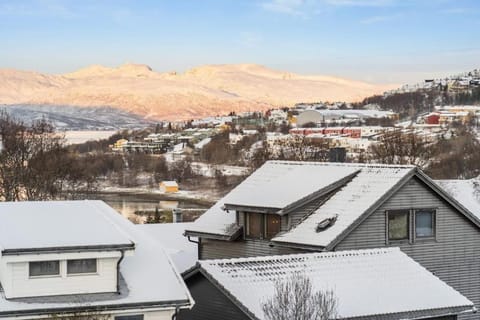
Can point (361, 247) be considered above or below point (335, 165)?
below

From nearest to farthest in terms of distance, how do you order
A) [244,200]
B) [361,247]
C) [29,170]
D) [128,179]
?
[361,247] < [244,200] < [29,170] < [128,179]

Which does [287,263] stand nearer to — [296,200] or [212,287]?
[212,287]

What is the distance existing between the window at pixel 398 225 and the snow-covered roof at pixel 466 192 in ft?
18.5

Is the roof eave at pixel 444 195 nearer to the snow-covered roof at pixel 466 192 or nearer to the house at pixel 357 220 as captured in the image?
the house at pixel 357 220

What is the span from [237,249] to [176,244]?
4.94 metres

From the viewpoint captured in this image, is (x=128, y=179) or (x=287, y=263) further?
(x=128, y=179)

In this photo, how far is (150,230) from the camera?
111 ft

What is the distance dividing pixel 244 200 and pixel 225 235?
1.20 meters

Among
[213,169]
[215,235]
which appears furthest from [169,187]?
[215,235]

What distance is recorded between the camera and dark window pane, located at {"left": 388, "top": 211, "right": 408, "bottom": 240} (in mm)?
26281

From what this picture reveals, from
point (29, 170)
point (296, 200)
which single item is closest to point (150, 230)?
point (296, 200)

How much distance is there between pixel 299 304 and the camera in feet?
59.6

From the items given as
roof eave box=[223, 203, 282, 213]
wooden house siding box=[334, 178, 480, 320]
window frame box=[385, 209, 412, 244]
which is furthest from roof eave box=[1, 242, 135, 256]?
window frame box=[385, 209, 412, 244]

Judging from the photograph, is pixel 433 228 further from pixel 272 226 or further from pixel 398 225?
pixel 272 226
